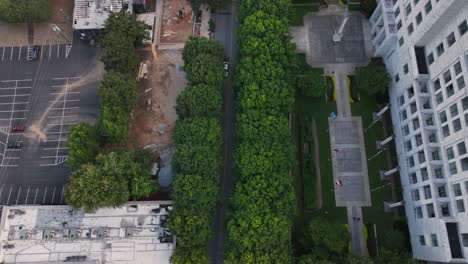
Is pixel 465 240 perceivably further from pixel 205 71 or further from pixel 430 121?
pixel 205 71

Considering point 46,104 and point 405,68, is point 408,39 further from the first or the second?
point 46,104

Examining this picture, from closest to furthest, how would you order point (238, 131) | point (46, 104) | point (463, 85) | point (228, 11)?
point (463, 85) → point (238, 131) → point (46, 104) → point (228, 11)

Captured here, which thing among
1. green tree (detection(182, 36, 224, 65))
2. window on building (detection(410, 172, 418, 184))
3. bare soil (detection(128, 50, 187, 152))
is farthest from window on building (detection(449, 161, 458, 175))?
bare soil (detection(128, 50, 187, 152))

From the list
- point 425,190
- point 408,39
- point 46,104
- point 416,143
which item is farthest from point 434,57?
point 46,104

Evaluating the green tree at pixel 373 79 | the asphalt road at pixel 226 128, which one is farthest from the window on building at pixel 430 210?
the asphalt road at pixel 226 128

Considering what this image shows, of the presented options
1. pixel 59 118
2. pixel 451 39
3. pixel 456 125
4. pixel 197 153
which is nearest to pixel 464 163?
pixel 456 125

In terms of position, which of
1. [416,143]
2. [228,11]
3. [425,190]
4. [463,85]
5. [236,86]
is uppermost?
[228,11]
